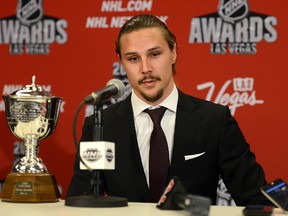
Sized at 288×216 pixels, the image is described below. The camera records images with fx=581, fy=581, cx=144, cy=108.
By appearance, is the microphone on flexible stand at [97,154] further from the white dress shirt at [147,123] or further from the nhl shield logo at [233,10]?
the nhl shield logo at [233,10]

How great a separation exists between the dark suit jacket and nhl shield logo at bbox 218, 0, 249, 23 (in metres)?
0.82

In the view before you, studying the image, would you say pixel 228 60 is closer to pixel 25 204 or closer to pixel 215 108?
pixel 215 108

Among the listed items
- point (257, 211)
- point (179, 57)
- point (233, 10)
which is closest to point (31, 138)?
point (257, 211)

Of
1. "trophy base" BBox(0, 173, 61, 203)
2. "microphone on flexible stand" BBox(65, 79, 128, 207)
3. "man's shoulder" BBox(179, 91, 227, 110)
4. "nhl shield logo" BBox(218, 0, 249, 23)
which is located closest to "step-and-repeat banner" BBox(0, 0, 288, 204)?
"nhl shield logo" BBox(218, 0, 249, 23)

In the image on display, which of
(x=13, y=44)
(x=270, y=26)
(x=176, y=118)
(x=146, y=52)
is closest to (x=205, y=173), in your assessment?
(x=176, y=118)

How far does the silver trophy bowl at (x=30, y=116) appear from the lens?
6.18 feet

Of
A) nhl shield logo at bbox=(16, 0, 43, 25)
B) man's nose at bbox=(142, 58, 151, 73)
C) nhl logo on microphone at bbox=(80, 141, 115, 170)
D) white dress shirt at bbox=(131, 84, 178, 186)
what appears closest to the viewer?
nhl logo on microphone at bbox=(80, 141, 115, 170)

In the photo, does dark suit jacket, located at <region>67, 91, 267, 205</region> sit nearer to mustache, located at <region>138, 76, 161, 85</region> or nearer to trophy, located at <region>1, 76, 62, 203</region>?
mustache, located at <region>138, 76, 161, 85</region>

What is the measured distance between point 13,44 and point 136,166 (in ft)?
4.75

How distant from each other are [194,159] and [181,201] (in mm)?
884

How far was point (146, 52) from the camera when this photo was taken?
2.28 meters

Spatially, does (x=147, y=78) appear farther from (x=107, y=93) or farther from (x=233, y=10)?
(x=233, y=10)

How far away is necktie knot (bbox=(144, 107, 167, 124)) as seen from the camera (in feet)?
7.59

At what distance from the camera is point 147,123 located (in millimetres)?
2365
